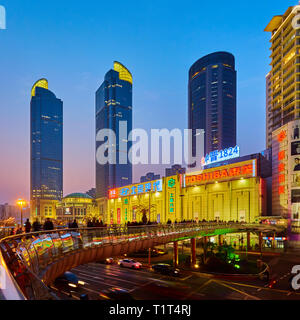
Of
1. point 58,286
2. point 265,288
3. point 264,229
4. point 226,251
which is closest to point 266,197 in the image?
point 264,229

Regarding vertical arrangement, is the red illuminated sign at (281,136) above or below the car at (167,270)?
above

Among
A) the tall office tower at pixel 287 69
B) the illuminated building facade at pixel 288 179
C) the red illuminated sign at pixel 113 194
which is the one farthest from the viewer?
the red illuminated sign at pixel 113 194

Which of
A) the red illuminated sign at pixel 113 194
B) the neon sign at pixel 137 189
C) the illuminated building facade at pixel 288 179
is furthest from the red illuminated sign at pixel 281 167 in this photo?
the red illuminated sign at pixel 113 194

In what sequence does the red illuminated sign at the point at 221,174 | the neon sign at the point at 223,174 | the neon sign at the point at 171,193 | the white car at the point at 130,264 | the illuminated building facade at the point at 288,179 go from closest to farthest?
the white car at the point at 130,264 → the illuminated building facade at the point at 288,179 → the neon sign at the point at 223,174 → the red illuminated sign at the point at 221,174 → the neon sign at the point at 171,193

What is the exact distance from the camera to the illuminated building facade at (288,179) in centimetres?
5184

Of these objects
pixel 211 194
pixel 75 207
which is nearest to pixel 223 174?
pixel 211 194

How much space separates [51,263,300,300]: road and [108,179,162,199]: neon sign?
1944 inches

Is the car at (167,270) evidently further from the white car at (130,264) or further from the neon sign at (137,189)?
the neon sign at (137,189)

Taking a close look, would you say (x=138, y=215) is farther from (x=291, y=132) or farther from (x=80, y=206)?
(x=80, y=206)

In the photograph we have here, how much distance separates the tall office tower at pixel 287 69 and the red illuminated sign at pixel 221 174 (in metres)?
19.2

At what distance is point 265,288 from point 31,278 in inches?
1075

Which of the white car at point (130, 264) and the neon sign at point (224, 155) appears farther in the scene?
the neon sign at point (224, 155)

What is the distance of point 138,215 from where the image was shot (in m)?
86.6
